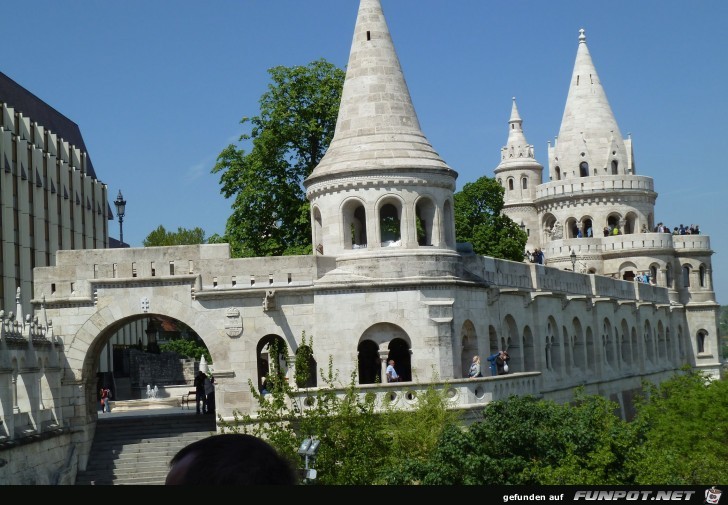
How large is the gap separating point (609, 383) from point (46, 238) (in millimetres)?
29756

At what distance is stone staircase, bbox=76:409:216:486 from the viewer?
2953cm

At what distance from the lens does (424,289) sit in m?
30.4

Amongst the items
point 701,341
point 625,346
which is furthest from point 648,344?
point 701,341

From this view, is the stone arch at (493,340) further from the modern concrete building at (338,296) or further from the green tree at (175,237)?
the green tree at (175,237)

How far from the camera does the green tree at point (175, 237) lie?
91088mm

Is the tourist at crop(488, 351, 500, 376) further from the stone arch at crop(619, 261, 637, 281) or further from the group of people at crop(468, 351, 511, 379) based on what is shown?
the stone arch at crop(619, 261, 637, 281)

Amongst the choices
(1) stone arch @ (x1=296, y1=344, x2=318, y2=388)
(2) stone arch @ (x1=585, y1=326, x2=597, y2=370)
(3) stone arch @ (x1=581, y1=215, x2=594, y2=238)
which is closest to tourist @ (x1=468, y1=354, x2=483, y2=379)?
(1) stone arch @ (x1=296, y1=344, x2=318, y2=388)

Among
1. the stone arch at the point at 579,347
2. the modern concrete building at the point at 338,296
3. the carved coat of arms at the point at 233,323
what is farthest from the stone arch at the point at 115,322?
the stone arch at the point at 579,347

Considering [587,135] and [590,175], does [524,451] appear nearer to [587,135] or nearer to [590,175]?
[590,175]

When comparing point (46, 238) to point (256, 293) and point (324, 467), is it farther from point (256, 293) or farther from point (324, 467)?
point (324, 467)

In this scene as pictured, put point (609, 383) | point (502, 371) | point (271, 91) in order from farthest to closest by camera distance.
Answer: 1. point (609, 383)
2. point (271, 91)
3. point (502, 371)

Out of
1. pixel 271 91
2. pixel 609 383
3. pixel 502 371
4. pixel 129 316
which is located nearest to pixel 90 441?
pixel 129 316

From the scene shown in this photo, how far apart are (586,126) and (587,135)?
596 millimetres

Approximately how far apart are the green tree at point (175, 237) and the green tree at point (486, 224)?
34.3 meters
